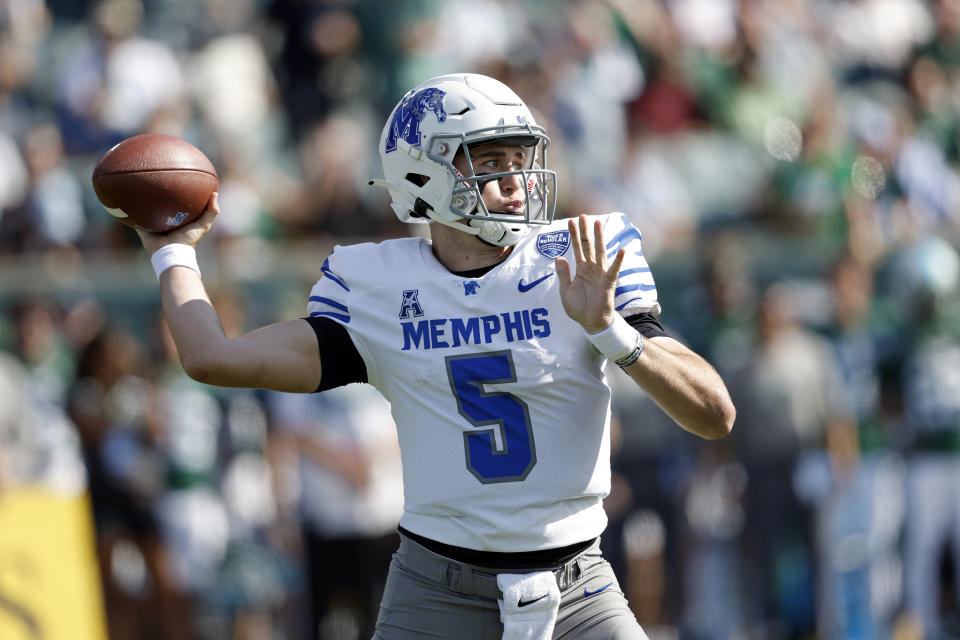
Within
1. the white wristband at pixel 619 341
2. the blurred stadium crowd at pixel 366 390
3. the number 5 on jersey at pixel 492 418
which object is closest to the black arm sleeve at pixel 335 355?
the number 5 on jersey at pixel 492 418

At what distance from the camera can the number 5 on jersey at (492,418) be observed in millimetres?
3326

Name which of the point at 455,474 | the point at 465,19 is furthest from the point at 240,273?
the point at 455,474

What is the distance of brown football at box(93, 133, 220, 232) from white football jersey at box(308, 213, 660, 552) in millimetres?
526

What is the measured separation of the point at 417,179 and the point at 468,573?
3.55 ft

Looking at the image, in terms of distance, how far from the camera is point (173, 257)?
3445 millimetres

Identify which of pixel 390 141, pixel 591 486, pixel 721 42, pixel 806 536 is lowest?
pixel 806 536

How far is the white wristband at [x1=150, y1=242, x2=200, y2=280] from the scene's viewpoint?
3434 mm

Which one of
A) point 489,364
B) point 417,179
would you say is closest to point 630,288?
point 489,364

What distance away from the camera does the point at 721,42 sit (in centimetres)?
967

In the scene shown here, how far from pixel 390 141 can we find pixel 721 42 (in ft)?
21.1

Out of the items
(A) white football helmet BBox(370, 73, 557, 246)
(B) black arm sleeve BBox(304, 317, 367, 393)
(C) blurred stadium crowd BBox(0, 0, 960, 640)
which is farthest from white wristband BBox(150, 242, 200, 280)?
(C) blurred stadium crowd BBox(0, 0, 960, 640)

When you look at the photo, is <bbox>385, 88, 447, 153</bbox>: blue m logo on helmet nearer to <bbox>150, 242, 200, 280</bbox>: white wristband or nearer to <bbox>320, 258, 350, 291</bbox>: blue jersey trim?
<bbox>320, 258, 350, 291</bbox>: blue jersey trim

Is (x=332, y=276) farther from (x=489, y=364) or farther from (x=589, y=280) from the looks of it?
(x=589, y=280)

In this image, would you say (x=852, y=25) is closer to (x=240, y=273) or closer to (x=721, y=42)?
(x=721, y=42)
